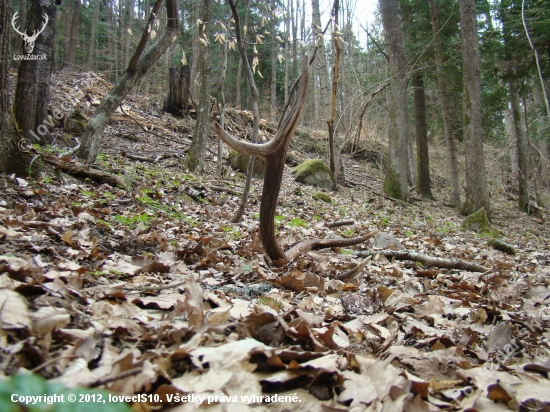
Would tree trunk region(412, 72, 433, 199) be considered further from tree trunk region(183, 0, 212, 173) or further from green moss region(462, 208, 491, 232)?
tree trunk region(183, 0, 212, 173)

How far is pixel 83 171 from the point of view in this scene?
573 cm

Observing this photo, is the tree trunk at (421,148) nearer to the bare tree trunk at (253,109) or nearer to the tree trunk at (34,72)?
the bare tree trunk at (253,109)

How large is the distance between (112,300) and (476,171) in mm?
11356

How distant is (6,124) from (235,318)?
3.92m

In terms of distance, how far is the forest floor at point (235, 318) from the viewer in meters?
1.34

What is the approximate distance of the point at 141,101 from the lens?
1447 centimetres

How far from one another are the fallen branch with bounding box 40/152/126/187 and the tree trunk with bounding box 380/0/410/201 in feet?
28.3

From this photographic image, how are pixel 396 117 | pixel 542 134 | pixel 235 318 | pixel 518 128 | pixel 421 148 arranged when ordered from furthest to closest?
pixel 542 134, pixel 518 128, pixel 421 148, pixel 396 117, pixel 235 318

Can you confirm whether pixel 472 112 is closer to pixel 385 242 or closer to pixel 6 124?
pixel 385 242

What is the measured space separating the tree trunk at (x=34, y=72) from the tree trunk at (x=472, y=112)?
34.0 ft

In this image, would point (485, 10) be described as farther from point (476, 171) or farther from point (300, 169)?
point (300, 169)

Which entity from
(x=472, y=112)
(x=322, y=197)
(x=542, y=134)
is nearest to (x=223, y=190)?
(x=322, y=197)

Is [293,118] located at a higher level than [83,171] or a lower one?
higher

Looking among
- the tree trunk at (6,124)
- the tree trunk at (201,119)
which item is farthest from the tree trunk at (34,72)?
the tree trunk at (201,119)
